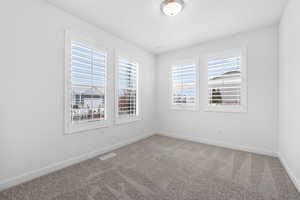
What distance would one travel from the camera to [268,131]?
2.82 m

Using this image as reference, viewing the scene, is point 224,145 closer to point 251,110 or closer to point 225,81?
point 251,110

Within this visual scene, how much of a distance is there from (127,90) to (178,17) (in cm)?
207

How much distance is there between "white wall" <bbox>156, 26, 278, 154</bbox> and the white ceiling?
297 mm

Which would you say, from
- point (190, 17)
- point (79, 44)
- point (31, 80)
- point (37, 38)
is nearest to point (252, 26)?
point (190, 17)

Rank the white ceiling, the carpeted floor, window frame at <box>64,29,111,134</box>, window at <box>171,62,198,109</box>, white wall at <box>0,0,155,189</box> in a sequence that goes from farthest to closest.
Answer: window at <box>171,62,198,109</box>
window frame at <box>64,29,111,134</box>
the white ceiling
white wall at <box>0,0,155,189</box>
the carpeted floor

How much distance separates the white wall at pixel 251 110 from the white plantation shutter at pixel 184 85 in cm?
24

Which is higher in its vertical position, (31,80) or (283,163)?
(31,80)

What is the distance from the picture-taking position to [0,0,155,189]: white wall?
1.76 metres

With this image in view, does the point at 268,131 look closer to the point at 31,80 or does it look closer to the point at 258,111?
the point at 258,111

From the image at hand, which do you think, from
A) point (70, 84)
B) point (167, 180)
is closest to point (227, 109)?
point (167, 180)

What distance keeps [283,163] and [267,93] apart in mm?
1381

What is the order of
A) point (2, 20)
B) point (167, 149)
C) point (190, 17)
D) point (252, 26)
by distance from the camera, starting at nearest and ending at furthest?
point (2, 20)
point (190, 17)
point (252, 26)
point (167, 149)

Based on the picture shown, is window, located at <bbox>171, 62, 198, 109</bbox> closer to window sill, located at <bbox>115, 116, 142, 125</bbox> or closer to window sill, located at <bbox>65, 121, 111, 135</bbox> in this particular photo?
window sill, located at <bbox>115, 116, 142, 125</bbox>

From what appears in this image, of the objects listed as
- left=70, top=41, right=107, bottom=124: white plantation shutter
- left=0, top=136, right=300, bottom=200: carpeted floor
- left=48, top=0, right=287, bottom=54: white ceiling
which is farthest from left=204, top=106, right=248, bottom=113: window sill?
left=70, top=41, right=107, bottom=124: white plantation shutter
